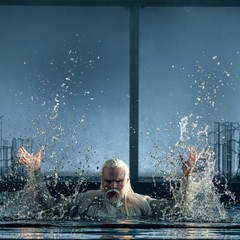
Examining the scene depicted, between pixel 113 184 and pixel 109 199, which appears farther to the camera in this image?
pixel 109 199

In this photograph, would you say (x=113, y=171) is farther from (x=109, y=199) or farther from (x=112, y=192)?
(x=109, y=199)

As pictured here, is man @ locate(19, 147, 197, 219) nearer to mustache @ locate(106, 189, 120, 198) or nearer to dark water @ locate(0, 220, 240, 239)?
mustache @ locate(106, 189, 120, 198)

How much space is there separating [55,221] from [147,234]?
1.38 metres

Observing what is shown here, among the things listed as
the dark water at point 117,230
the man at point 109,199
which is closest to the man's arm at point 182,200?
the man at point 109,199

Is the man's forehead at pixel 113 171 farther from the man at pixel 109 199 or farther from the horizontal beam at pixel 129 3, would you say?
the horizontal beam at pixel 129 3

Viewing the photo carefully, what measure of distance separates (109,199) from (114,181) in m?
0.19

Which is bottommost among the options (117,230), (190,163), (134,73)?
(117,230)

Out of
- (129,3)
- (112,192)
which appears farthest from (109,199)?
(129,3)

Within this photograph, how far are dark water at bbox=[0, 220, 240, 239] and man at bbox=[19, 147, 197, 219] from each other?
16 cm

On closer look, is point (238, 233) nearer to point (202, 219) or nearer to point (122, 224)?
point (122, 224)

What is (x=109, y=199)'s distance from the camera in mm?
7434

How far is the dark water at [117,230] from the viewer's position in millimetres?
6198

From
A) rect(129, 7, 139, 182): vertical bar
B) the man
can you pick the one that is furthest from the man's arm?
rect(129, 7, 139, 182): vertical bar

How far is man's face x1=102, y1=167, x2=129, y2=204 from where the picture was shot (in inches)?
287
